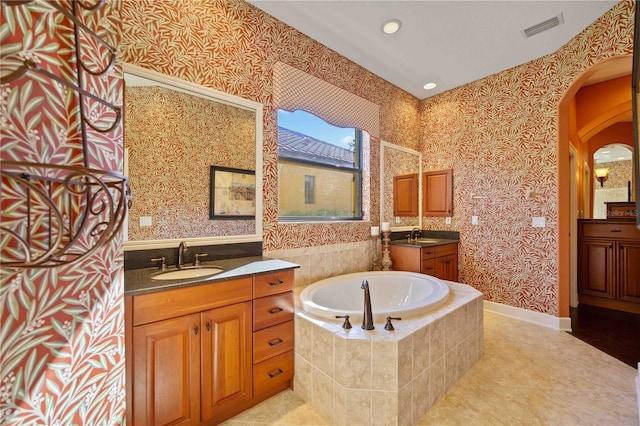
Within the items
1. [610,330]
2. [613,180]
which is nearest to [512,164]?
[610,330]

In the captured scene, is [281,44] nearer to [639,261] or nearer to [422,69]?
[422,69]

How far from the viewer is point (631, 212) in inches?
146

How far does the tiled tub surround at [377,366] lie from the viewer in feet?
4.89

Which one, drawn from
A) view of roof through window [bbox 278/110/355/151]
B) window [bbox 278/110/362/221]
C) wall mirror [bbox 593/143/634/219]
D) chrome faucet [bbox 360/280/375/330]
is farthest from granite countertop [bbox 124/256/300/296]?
wall mirror [bbox 593/143/634/219]

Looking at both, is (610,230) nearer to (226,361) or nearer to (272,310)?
(272,310)

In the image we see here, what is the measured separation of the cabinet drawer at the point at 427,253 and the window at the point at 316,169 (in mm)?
812

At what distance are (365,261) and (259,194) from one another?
1.54 m

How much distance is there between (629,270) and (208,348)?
177 inches

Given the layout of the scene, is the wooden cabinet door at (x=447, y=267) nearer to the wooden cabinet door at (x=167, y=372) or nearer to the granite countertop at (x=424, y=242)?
the granite countertop at (x=424, y=242)

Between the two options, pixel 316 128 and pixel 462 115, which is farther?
pixel 462 115

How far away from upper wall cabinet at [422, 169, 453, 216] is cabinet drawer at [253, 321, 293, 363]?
2.78m

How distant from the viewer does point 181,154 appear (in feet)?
6.54

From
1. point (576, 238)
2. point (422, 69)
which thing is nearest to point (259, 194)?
point (422, 69)

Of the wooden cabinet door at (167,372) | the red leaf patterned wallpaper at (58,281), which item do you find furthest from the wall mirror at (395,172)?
the red leaf patterned wallpaper at (58,281)
